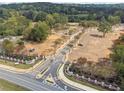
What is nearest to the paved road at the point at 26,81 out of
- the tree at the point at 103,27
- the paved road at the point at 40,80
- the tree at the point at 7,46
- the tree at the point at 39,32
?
the paved road at the point at 40,80

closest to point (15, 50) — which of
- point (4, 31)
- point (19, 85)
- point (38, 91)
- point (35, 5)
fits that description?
point (4, 31)

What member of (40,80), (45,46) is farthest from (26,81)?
(45,46)

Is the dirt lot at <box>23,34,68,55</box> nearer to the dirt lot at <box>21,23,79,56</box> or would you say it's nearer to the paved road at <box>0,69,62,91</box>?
the dirt lot at <box>21,23,79,56</box>

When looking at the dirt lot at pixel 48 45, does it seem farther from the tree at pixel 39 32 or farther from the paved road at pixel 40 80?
the paved road at pixel 40 80

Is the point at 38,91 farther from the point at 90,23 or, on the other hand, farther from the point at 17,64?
the point at 90,23

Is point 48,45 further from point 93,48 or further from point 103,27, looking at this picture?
point 103,27

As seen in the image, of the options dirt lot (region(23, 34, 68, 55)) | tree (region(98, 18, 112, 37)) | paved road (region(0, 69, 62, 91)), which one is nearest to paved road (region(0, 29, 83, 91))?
paved road (region(0, 69, 62, 91))
